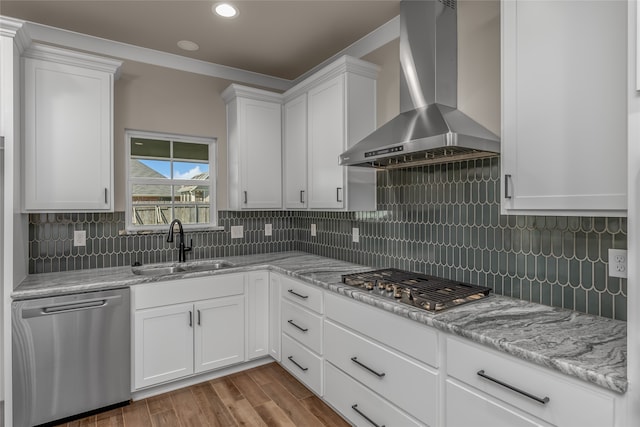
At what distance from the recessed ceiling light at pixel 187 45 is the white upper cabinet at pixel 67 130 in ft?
1.83

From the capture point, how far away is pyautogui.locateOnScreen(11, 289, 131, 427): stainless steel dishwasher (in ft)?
7.04

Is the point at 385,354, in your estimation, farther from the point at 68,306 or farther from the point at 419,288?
the point at 68,306

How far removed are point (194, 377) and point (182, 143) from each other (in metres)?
2.05

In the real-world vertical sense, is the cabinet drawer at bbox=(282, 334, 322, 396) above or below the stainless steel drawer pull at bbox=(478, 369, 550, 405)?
below

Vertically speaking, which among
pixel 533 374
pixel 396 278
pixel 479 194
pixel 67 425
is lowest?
pixel 67 425

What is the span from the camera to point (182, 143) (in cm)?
337

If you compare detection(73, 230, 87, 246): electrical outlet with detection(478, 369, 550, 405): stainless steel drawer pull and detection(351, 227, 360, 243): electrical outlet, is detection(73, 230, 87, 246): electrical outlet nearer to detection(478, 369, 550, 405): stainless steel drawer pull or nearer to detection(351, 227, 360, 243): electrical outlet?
detection(351, 227, 360, 243): electrical outlet

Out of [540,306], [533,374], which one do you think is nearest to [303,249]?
[540,306]

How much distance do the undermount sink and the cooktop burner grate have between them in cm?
141

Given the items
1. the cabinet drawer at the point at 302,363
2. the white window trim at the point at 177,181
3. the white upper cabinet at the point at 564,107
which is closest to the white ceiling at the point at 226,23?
the white window trim at the point at 177,181

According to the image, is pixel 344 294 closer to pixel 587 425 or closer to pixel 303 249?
pixel 587 425

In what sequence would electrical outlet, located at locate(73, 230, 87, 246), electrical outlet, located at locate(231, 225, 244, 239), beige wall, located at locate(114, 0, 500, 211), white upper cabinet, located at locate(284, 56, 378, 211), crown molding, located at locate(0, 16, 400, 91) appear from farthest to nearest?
electrical outlet, located at locate(231, 225, 244, 239) < electrical outlet, located at locate(73, 230, 87, 246) < white upper cabinet, located at locate(284, 56, 378, 211) < crown molding, located at locate(0, 16, 400, 91) < beige wall, located at locate(114, 0, 500, 211)

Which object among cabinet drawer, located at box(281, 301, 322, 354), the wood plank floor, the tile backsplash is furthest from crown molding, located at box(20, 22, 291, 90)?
the wood plank floor

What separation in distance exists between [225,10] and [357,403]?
2.67m
